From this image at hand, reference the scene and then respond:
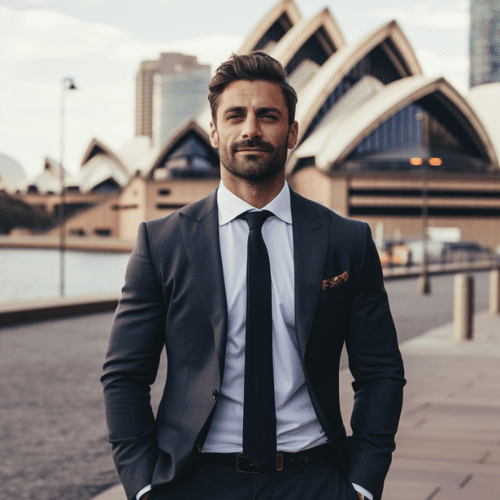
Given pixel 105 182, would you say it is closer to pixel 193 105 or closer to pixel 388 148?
pixel 388 148

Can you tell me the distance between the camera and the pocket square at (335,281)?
207cm

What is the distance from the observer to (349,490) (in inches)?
78.5

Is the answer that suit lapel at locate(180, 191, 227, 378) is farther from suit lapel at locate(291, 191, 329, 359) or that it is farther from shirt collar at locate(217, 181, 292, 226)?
suit lapel at locate(291, 191, 329, 359)

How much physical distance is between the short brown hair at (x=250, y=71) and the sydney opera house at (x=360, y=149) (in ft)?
218

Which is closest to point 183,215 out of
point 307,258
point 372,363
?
point 307,258

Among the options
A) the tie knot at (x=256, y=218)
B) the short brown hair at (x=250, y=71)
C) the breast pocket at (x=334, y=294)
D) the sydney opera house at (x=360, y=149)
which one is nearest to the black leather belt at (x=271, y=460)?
the breast pocket at (x=334, y=294)

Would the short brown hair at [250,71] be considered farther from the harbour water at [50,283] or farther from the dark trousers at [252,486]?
the harbour water at [50,283]

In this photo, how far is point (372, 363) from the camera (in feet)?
7.10

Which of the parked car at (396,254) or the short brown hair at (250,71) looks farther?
the parked car at (396,254)

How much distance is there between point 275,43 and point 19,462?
82.7 m

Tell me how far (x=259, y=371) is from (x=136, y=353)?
379 mm

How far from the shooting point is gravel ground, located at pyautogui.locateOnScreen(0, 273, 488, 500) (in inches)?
186

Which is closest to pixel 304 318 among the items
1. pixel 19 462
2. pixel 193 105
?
pixel 19 462

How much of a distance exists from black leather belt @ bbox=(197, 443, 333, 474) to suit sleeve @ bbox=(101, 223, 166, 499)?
17 cm
